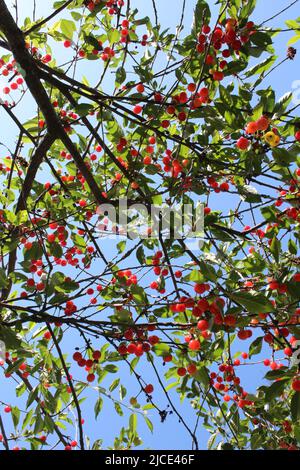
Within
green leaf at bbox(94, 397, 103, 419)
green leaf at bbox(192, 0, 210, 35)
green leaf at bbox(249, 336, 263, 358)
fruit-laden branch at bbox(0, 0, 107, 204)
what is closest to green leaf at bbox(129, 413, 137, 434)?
green leaf at bbox(94, 397, 103, 419)

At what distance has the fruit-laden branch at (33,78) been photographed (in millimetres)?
2996

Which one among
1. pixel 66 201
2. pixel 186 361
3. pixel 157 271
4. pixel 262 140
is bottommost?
pixel 186 361

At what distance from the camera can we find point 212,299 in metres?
2.35

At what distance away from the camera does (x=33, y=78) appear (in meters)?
3.16

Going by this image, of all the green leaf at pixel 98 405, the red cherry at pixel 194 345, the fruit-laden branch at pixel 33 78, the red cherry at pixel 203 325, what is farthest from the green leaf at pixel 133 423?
the fruit-laden branch at pixel 33 78

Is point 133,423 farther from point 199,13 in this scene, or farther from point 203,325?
point 199,13

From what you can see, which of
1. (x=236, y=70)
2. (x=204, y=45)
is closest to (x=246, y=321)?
(x=236, y=70)

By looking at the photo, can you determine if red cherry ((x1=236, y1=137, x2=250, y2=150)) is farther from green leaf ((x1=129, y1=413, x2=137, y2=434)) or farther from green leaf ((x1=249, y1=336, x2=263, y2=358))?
green leaf ((x1=129, y1=413, x2=137, y2=434))

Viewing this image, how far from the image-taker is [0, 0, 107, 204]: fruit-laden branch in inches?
118

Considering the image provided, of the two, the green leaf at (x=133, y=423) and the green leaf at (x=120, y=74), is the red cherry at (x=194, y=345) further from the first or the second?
the green leaf at (x=120, y=74)

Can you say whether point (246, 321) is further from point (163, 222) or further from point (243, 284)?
point (163, 222)

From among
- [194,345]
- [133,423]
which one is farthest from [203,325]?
[133,423]

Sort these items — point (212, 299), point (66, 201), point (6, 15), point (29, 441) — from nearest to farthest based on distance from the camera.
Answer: point (212, 299) → point (6, 15) → point (66, 201) → point (29, 441)

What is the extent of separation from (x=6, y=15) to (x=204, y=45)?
139 centimetres
